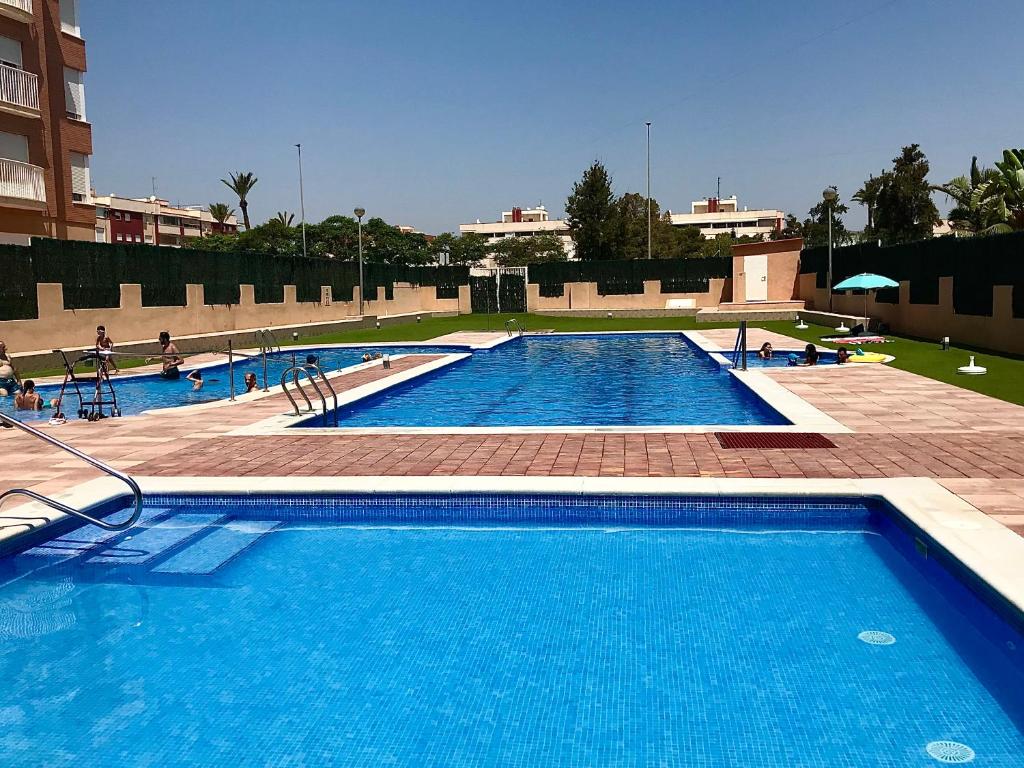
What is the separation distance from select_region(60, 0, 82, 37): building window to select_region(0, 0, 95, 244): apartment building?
1.3 inches

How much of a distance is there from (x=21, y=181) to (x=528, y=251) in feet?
254

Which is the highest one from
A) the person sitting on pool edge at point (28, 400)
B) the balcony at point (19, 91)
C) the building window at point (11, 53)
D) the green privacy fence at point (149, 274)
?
the building window at point (11, 53)

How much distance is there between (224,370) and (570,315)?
77.2 ft

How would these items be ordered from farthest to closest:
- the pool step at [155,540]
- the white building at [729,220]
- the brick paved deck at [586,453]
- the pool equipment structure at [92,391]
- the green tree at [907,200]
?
the white building at [729,220], the green tree at [907,200], the pool equipment structure at [92,391], the brick paved deck at [586,453], the pool step at [155,540]

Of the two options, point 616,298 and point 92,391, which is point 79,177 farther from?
point 616,298

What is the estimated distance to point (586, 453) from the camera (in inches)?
341

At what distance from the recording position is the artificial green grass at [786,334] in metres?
13.6

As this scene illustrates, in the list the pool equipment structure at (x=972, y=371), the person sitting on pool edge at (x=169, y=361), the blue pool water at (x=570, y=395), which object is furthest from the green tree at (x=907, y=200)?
the person sitting on pool edge at (x=169, y=361)

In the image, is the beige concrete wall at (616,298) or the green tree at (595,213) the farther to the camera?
the green tree at (595,213)

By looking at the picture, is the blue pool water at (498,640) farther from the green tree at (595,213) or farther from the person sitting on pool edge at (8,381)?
the green tree at (595,213)

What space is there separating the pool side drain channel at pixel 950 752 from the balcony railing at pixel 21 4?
30778 mm

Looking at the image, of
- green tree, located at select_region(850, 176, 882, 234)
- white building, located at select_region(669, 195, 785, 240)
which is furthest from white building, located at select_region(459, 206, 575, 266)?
green tree, located at select_region(850, 176, 882, 234)

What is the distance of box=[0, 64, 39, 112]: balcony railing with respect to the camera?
996 inches

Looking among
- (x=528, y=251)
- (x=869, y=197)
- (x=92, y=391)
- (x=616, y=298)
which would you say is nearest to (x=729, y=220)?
(x=528, y=251)
